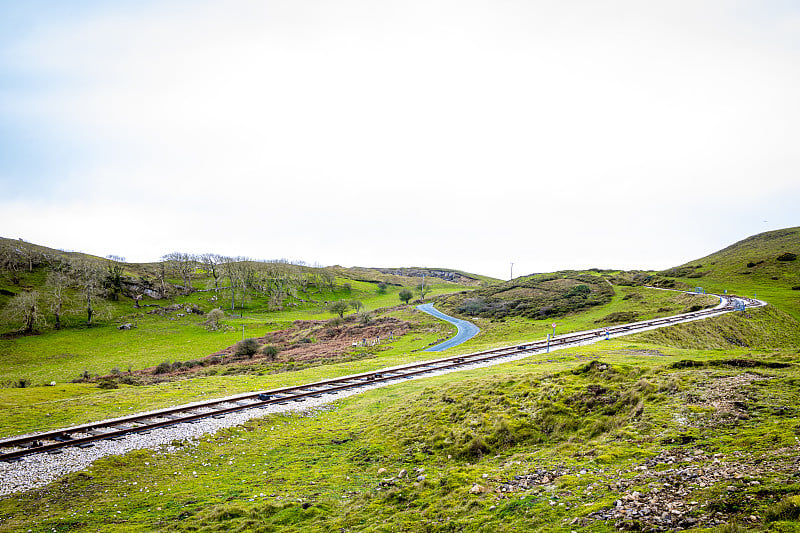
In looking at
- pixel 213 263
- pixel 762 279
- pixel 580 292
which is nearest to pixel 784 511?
pixel 580 292

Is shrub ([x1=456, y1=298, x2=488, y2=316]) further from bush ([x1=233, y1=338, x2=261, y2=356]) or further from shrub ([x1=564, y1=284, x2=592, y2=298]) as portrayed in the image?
bush ([x1=233, y1=338, x2=261, y2=356])

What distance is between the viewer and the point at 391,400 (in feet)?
66.0

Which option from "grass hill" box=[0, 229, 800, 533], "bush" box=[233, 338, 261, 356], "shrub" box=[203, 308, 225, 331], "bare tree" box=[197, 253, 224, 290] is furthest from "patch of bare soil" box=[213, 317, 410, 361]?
"bare tree" box=[197, 253, 224, 290]

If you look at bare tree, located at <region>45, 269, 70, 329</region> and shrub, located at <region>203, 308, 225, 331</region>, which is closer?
bare tree, located at <region>45, 269, 70, 329</region>

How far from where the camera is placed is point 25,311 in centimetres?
7850

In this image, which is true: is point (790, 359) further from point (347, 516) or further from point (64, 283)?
point (64, 283)

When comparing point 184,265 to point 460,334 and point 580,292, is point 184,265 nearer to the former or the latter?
point 460,334

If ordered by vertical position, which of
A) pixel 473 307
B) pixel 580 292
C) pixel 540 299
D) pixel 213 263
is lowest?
pixel 473 307

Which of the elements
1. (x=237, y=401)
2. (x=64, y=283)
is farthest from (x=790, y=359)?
(x=64, y=283)

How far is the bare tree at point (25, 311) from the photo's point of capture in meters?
77.9

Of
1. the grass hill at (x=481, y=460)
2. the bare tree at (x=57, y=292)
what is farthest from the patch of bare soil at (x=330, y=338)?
the bare tree at (x=57, y=292)

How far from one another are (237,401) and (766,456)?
21452 mm

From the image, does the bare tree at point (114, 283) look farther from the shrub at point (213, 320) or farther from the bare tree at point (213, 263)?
the shrub at point (213, 320)

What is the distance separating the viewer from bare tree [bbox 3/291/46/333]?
7788 centimetres
